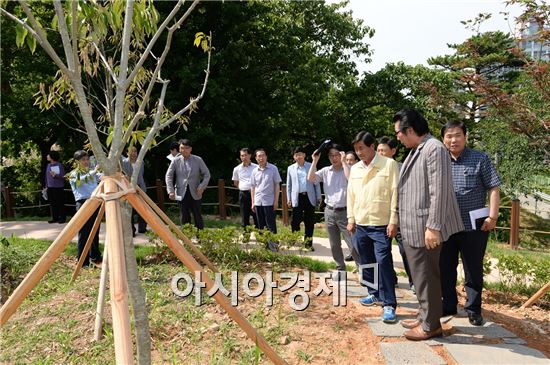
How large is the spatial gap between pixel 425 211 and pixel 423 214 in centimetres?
3

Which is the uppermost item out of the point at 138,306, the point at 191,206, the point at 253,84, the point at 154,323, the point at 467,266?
the point at 253,84

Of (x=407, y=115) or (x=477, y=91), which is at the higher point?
(x=477, y=91)

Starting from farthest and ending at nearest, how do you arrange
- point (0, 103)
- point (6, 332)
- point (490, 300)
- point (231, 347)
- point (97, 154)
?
point (0, 103) → point (490, 300) → point (6, 332) → point (231, 347) → point (97, 154)

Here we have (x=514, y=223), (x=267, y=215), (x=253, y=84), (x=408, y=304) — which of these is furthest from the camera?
(x=253, y=84)

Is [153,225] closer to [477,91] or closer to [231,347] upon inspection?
[231,347]

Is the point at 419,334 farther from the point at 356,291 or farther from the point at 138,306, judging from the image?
the point at 138,306

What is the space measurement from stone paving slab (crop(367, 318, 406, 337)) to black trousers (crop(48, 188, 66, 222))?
26.7ft

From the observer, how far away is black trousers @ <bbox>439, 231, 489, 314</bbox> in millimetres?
3678

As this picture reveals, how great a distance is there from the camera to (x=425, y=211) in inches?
127

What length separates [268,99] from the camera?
46.8ft

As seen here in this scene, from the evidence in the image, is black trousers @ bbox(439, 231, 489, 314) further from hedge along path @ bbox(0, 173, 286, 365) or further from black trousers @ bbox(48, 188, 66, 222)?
black trousers @ bbox(48, 188, 66, 222)

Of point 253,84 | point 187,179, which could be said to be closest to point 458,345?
point 187,179

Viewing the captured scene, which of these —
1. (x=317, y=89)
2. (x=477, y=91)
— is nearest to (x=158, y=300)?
(x=477, y=91)

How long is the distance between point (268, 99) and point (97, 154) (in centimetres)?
1232
